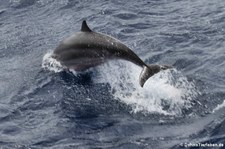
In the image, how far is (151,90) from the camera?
13.2 meters

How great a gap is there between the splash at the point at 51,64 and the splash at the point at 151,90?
5.08 feet

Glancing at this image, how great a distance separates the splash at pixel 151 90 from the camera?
12.1 m

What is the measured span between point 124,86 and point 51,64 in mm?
3015

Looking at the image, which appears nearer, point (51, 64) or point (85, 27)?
point (85, 27)

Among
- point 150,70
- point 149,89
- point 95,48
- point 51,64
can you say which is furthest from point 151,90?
point 51,64

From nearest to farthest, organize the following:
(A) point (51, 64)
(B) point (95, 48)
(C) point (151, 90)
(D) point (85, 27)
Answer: (C) point (151, 90) → (B) point (95, 48) → (D) point (85, 27) → (A) point (51, 64)

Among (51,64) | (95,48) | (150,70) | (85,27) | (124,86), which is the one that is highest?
(85,27)

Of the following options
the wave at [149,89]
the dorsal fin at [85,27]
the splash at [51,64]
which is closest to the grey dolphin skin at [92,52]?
the dorsal fin at [85,27]

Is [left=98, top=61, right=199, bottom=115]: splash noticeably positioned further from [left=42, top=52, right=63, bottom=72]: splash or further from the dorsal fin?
[left=42, top=52, right=63, bottom=72]: splash

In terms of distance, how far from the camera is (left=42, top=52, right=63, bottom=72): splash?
15266 millimetres

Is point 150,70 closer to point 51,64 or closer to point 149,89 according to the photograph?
point 149,89

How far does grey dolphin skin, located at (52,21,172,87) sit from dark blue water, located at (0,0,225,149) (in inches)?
12.8

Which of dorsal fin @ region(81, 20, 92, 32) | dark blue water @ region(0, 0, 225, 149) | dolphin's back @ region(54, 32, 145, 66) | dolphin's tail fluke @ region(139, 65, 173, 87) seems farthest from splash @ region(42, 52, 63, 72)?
dolphin's tail fluke @ region(139, 65, 173, 87)

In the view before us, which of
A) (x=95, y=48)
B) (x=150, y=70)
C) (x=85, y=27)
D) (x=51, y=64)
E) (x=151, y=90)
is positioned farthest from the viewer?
(x=51, y=64)
